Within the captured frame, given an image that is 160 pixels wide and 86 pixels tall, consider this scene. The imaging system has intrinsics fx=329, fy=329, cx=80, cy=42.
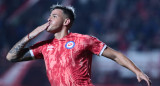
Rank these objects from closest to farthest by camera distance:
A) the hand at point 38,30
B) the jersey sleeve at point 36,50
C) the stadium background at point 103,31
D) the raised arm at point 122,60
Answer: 1. the raised arm at point 122,60
2. the hand at point 38,30
3. the jersey sleeve at point 36,50
4. the stadium background at point 103,31

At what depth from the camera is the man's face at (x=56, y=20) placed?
12.3 ft

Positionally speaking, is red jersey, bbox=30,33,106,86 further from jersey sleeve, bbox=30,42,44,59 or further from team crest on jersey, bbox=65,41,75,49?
jersey sleeve, bbox=30,42,44,59

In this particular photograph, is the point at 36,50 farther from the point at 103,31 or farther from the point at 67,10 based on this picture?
the point at 103,31

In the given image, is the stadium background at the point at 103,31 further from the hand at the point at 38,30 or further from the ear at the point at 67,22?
the hand at the point at 38,30


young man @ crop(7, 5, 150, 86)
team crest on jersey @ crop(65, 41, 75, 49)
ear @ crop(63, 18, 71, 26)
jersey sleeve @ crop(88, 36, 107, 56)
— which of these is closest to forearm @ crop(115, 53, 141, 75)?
young man @ crop(7, 5, 150, 86)

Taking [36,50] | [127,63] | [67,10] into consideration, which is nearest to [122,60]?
[127,63]

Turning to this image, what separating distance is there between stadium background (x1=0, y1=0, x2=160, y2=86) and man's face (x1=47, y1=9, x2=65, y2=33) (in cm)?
400

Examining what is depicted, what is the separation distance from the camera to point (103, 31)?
7.99 m

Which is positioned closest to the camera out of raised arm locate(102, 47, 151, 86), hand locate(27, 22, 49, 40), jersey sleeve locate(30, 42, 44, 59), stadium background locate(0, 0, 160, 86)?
raised arm locate(102, 47, 151, 86)

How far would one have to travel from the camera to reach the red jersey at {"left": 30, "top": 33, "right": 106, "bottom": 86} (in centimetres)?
362

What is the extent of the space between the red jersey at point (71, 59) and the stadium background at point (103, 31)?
407 centimetres

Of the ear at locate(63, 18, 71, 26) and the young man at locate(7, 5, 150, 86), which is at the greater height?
the ear at locate(63, 18, 71, 26)

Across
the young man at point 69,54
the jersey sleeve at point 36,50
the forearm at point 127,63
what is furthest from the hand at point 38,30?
the forearm at point 127,63

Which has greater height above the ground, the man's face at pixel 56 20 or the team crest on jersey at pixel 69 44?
the man's face at pixel 56 20
